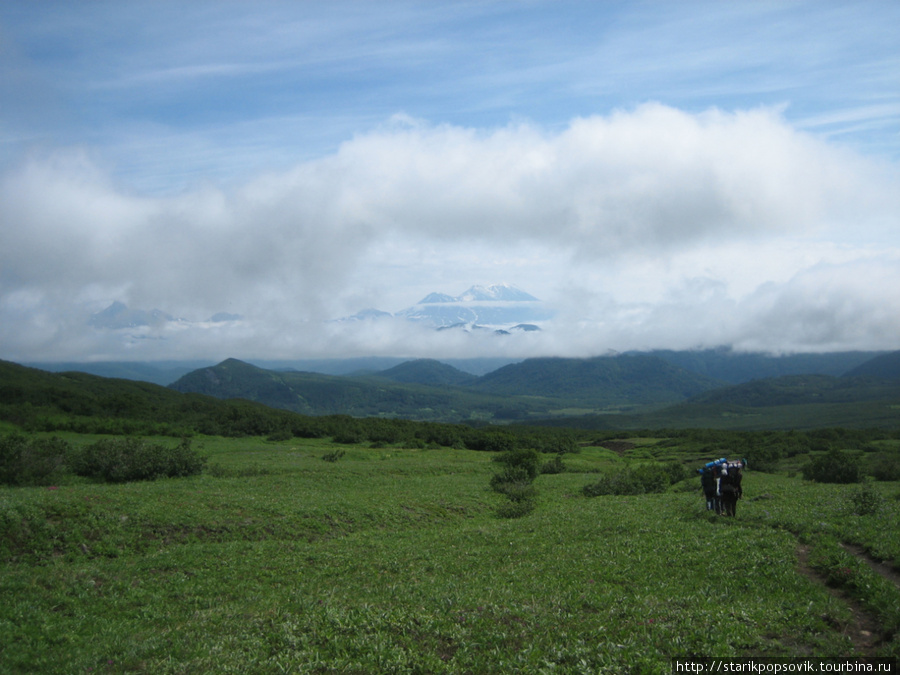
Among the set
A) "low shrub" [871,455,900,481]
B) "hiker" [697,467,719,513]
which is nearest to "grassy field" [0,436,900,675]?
"hiker" [697,467,719,513]

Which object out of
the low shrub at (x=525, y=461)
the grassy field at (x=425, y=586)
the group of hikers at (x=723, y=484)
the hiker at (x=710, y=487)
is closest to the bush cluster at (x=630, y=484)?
the low shrub at (x=525, y=461)

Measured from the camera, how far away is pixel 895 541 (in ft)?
54.1

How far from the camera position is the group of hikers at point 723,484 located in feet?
79.2

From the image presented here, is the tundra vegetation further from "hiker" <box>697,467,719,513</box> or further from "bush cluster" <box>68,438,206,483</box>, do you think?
"bush cluster" <box>68,438,206,483</box>

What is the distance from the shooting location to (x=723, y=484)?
24.7 m

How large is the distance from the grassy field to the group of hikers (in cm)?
112

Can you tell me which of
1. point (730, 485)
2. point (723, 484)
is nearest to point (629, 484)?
point (723, 484)

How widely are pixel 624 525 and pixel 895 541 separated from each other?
36.6 ft

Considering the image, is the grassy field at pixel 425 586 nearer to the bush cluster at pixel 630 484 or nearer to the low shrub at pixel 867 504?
the low shrub at pixel 867 504

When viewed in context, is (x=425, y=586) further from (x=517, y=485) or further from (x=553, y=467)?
(x=553, y=467)

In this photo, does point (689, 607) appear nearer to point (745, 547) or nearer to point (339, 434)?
point (745, 547)

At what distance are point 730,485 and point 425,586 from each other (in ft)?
52.8

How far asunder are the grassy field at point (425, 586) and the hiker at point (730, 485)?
136cm

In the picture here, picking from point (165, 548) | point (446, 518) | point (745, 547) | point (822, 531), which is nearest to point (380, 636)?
point (745, 547)
